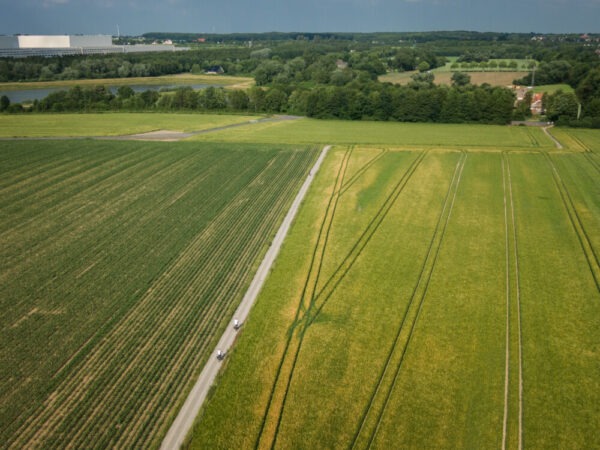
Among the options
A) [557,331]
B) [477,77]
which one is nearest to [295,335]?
[557,331]

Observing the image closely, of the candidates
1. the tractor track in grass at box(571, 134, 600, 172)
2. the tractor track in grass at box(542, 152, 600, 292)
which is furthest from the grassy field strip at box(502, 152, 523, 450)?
the tractor track in grass at box(571, 134, 600, 172)

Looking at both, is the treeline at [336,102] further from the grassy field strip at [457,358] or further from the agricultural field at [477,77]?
the grassy field strip at [457,358]

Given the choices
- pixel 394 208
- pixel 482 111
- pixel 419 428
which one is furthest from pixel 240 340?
pixel 482 111

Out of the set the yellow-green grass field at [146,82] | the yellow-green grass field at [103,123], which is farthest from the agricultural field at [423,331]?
the yellow-green grass field at [146,82]

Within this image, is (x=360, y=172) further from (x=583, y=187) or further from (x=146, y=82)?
(x=146, y=82)

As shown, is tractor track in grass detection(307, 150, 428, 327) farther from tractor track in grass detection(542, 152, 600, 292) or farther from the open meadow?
tractor track in grass detection(542, 152, 600, 292)
